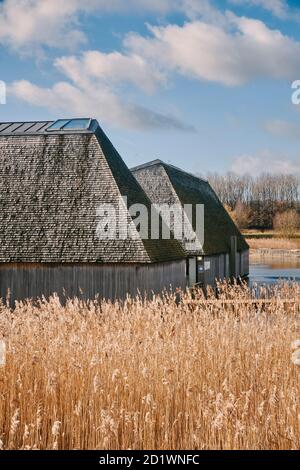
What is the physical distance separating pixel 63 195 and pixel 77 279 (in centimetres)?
339

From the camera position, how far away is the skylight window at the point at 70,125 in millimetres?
22030

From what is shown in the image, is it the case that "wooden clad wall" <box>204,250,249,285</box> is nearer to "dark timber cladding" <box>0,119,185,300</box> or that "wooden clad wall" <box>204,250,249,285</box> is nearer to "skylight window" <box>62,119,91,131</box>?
A: "dark timber cladding" <box>0,119,185,300</box>

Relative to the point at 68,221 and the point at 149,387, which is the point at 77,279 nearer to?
the point at 68,221

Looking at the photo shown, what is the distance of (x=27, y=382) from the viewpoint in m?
5.92

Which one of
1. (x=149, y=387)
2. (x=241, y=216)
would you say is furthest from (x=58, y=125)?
(x=241, y=216)

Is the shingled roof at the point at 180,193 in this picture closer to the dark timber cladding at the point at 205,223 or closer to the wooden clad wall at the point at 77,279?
the dark timber cladding at the point at 205,223

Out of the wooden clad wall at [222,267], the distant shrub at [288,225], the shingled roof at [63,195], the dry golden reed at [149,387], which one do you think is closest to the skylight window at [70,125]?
the shingled roof at [63,195]

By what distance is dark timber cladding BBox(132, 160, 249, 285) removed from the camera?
26.3 metres

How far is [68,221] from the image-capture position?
62.7 ft

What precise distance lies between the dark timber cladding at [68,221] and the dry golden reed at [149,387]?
10310 millimetres

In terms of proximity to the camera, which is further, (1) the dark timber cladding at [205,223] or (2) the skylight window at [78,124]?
(1) the dark timber cladding at [205,223]

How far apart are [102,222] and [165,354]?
12.7 m
